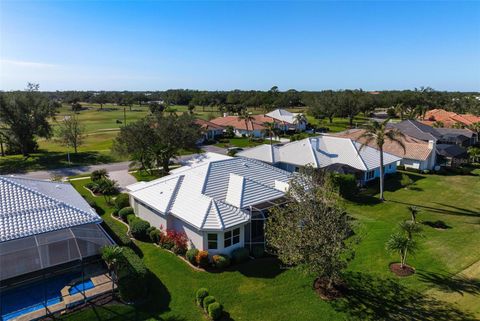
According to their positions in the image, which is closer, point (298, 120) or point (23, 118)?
point (23, 118)

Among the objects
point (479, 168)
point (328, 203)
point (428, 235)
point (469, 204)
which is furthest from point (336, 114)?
point (328, 203)

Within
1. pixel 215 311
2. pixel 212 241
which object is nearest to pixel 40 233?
pixel 212 241

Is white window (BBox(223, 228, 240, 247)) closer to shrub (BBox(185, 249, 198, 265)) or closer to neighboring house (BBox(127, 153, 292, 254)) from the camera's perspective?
neighboring house (BBox(127, 153, 292, 254))

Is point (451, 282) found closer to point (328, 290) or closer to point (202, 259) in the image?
point (328, 290)

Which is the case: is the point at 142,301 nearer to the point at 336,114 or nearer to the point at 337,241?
the point at 337,241

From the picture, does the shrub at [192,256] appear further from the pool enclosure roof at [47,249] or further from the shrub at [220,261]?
the pool enclosure roof at [47,249]

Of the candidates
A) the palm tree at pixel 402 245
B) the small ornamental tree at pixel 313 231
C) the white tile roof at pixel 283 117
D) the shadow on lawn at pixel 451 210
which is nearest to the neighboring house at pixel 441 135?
the shadow on lawn at pixel 451 210
